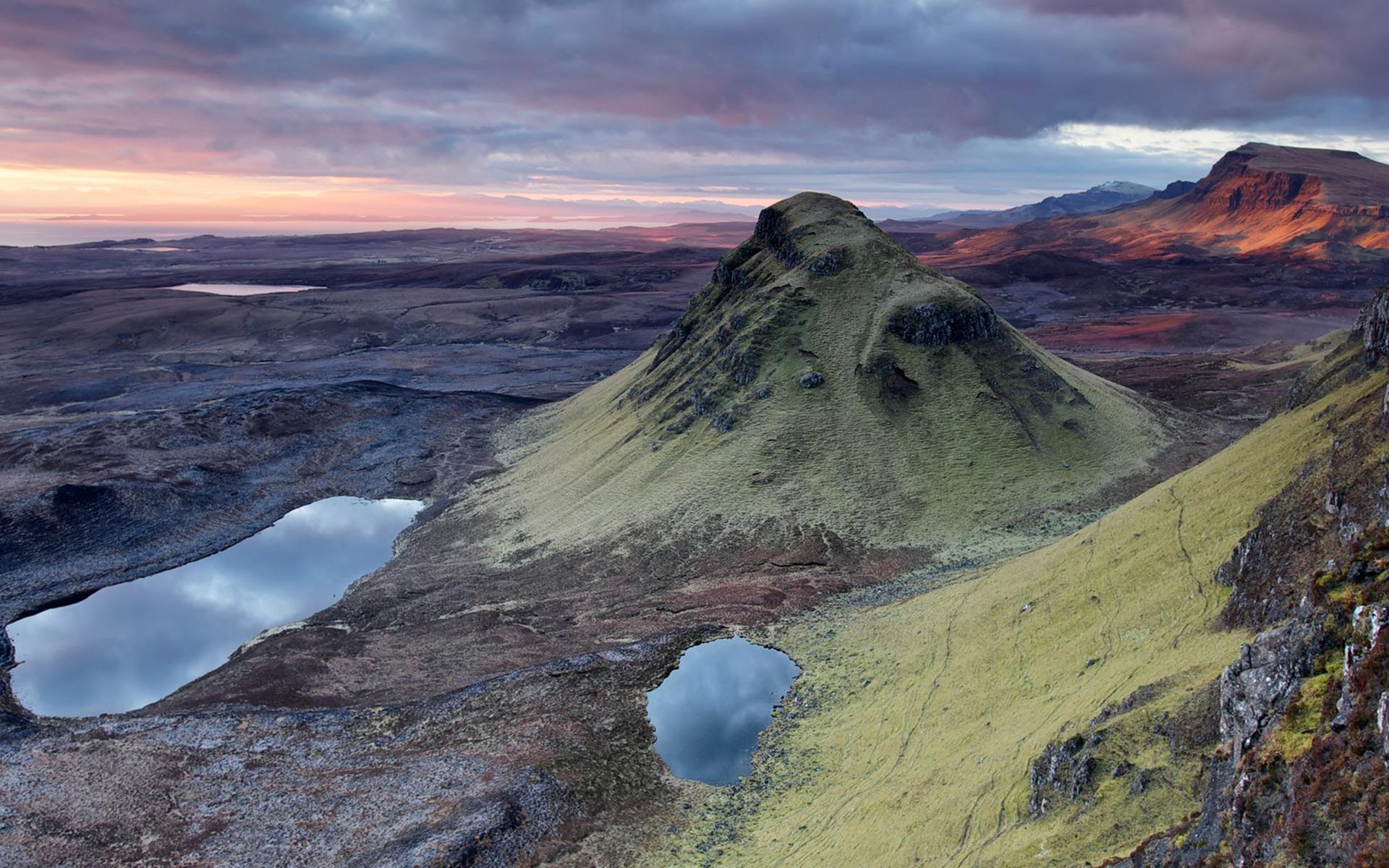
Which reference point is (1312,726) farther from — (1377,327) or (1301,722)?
(1377,327)

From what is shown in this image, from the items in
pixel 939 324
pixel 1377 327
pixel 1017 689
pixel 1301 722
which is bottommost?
pixel 1017 689

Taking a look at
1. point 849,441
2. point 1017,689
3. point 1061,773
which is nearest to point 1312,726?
point 1061,773

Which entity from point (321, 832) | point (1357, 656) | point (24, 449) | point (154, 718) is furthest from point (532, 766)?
point (24, 449)

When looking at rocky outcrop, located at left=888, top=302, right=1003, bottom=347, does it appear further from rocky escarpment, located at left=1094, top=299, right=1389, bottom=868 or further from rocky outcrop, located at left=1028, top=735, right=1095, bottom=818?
rocky outcrop, located at left=1028, top=735, right=1095, bottom=818

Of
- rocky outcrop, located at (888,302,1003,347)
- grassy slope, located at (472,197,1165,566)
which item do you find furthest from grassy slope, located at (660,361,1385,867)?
rocky outcrop, located at (888,302,1003,347)

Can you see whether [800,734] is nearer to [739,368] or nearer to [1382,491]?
[1382,491]
